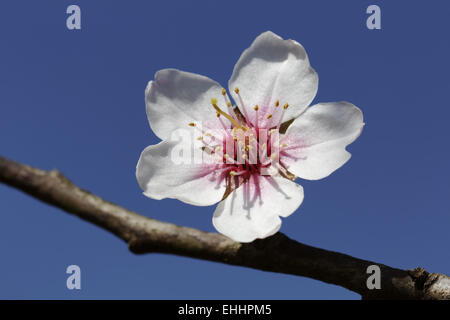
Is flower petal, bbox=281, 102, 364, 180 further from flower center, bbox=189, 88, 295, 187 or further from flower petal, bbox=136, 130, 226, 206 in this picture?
flower petal, bbox=136, 130, 226, 206

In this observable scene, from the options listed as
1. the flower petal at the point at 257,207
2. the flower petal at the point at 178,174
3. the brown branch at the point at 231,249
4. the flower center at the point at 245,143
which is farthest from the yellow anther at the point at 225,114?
the brown branch at the point at 231,249

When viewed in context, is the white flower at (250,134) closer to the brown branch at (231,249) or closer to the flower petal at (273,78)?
the flower petal at (273,78)

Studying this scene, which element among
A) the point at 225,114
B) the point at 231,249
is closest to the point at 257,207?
the point at 231,249

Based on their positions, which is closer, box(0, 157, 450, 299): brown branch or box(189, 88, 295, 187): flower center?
box(0, 157, 450, 299): brown branch

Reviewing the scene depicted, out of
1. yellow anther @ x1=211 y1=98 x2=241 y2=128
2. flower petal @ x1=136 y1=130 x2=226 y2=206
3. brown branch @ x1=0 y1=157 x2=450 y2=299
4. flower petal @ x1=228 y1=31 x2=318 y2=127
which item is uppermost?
flower petal @ x1=228 y1=31 x2=318 y2=127

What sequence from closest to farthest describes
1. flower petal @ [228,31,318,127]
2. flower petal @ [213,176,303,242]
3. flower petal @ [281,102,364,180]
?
flower petal @ [213,176,303,242] → flower petal @ [281,102,364,180] → flower petal @ [228,31,318,127]

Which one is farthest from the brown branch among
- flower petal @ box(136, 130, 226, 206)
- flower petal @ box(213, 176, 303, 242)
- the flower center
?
the flower center
